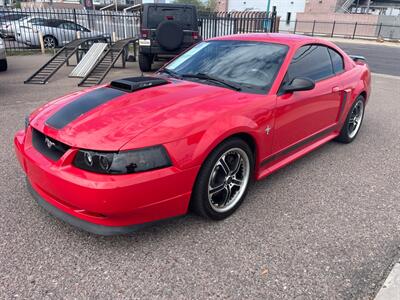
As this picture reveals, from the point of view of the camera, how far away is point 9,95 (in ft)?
23.6

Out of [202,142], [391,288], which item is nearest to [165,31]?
[202,142]

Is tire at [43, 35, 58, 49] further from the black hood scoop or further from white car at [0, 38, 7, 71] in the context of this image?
the black hood scoop

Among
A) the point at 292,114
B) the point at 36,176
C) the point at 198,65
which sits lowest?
the point at 36,176

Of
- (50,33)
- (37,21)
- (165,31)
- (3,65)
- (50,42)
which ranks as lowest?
(50,42)

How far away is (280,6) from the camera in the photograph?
5534cm

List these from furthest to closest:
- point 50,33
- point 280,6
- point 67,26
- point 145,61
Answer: point 280,6 → point 67,26 → point 50,33 → point 145,61

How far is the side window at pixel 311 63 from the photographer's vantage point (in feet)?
11.6

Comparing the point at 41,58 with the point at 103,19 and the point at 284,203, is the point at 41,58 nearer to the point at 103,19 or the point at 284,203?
the point at 103,19

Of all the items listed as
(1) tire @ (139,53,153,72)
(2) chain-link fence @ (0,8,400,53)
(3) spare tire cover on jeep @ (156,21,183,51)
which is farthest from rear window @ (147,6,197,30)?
(2) chain-link fence @ (0,8,400,53)

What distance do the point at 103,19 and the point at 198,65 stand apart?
17165 millimetres

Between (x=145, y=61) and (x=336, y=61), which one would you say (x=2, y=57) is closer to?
(x=145, y=61)

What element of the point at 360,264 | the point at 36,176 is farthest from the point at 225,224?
the point at 36,176

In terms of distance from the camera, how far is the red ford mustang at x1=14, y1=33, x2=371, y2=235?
2.29 meters

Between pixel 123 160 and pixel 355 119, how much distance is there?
3.90 metres
